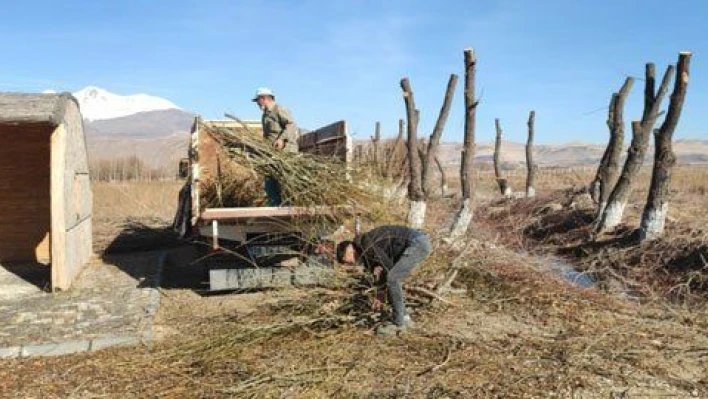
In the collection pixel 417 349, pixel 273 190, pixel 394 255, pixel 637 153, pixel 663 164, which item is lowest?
pixel 417 349

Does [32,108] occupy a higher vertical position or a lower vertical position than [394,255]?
higher

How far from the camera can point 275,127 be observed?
8.51 metres

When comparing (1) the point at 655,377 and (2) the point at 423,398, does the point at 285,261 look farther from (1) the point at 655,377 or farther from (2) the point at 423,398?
(1) the point at 655,377

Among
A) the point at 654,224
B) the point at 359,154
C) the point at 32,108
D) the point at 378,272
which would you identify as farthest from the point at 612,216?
the point at 32,108

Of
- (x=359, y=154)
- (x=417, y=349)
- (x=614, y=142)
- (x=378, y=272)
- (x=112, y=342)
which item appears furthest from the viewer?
(x=614, y=142)

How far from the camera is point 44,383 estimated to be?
5016mm

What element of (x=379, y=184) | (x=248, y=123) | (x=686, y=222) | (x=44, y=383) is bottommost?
(x=44, y=383)

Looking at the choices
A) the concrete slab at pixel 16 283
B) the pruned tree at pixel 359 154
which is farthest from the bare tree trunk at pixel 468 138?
the concrete slab at pixel 16 283

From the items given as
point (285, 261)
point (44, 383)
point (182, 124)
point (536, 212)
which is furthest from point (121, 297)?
point (182, 124)

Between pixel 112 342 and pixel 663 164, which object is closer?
pixel 112 342

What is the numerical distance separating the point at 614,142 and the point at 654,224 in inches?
182

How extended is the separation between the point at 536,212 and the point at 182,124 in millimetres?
181934

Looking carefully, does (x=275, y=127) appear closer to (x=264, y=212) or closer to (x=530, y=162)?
(x=264, y=212)

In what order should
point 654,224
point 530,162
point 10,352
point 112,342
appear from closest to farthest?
point 10,352 < point 112,342 < point 654,224 < point 530,162
